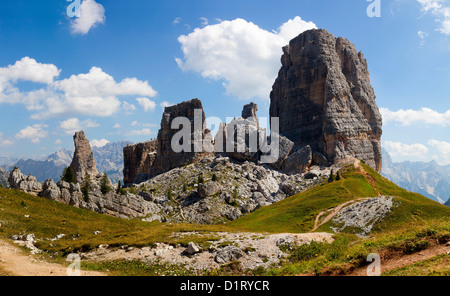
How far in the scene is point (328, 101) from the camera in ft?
435

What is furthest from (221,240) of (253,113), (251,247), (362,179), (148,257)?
(253,113)

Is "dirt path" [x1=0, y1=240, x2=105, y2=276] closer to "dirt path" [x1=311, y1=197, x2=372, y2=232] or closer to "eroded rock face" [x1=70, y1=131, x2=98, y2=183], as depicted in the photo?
"dirt path" [x1=311, y1=197, x2=372, y2=232]

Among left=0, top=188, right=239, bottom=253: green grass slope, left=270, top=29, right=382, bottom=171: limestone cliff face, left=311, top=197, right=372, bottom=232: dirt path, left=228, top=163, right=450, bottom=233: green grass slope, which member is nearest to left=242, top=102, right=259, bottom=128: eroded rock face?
left=270, top=29, right=382, bottom=171: limestone cliff face

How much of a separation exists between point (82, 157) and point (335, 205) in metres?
166

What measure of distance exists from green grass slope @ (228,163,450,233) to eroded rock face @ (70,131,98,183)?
457ft

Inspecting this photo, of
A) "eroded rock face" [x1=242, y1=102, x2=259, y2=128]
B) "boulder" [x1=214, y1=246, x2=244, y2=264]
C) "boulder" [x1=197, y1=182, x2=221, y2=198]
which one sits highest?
"eroded rock face" [x1=242, y1=102, x2=259, y2=128]

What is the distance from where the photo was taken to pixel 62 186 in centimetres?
7506

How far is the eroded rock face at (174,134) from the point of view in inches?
5340

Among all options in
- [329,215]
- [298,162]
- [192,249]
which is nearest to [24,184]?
[192,249]

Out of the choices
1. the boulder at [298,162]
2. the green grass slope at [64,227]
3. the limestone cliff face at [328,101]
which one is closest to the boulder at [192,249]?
the green grass slope at [64,227]

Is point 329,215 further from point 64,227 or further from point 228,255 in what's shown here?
point 64,227

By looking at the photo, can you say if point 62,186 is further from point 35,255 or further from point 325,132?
point 325,132

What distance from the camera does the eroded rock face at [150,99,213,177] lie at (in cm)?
13562
